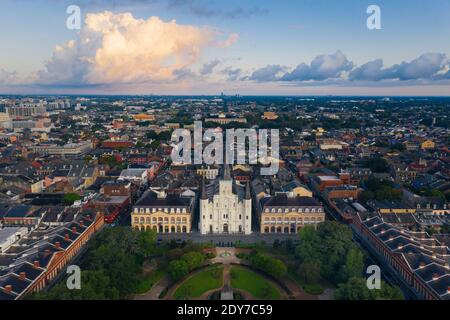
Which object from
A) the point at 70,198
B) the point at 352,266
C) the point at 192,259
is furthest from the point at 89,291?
the point at 70,198

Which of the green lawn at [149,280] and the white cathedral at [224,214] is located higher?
the white cathedral at [224,214]

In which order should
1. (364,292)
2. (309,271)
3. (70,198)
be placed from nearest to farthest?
(364,292) → (309,271) → (70,198)

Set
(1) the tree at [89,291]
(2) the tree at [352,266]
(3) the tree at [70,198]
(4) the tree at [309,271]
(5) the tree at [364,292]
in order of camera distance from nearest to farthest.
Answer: (1) the tree at [89,291] < (5) the tree at [364,292] < (2) the tree at [352,266] < (4) the tree at [309,271] < (3) the tree at [70,198]

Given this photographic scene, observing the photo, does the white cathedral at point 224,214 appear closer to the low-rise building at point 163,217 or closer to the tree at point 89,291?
the low-rise building at point 163,217

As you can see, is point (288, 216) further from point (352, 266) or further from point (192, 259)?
point (192, 259)

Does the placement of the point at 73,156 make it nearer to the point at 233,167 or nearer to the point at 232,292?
the point at 233,167

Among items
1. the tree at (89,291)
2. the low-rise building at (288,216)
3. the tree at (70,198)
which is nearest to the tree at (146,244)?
the tree at (89,291)
